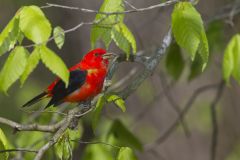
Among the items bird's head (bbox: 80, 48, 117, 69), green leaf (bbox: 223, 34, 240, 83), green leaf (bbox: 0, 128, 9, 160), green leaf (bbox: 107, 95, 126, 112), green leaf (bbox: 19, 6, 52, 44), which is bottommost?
bird's head (bbox: 80, 48, 117, 69)

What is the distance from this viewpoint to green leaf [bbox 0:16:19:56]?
13.0 ft

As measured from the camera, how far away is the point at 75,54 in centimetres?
1086

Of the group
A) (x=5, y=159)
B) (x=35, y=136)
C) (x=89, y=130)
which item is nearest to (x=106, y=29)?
(x=5, y=159)

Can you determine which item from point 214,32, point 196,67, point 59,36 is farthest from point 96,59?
point 59,36

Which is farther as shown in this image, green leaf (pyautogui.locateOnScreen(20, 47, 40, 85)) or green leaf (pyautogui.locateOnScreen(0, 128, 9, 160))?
green leaf (pyautogui.locateOnScreen(0, 128, 9, 160))

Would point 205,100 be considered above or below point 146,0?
below

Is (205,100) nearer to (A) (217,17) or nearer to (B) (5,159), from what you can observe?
(A) (217,17)

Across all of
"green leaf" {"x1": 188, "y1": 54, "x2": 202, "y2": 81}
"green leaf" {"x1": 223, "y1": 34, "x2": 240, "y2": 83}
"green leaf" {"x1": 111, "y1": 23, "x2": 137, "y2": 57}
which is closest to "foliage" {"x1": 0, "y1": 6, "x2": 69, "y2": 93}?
"green leaf" {"x1": 111, "y1": 23, "x2": 137, "y2": 57}

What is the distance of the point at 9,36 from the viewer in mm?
4008

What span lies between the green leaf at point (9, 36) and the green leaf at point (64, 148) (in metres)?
0.74

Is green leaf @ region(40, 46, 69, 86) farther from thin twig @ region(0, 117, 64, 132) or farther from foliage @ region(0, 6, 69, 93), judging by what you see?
thin twig @ region(0, 117, 64, 132)

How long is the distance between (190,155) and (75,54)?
10.1 feet

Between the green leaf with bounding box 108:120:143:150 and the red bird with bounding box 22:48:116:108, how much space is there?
1.55 feet

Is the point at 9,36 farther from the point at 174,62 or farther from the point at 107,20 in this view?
the point at 174,62
